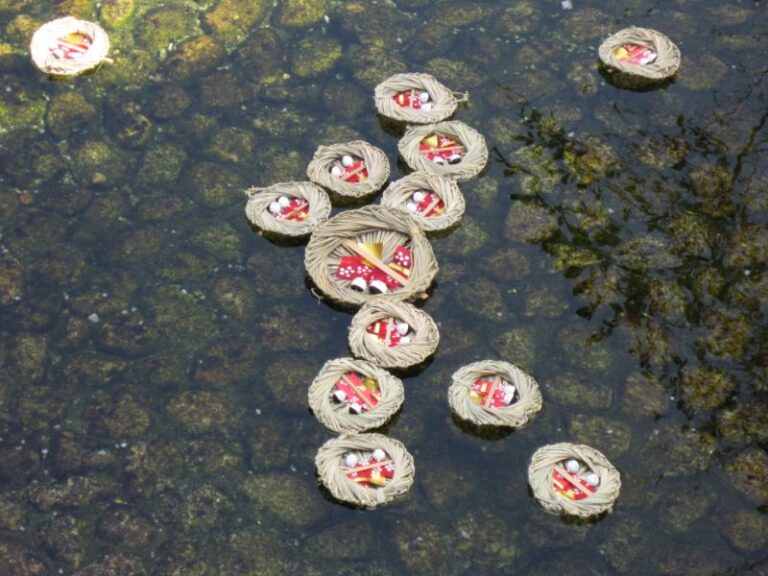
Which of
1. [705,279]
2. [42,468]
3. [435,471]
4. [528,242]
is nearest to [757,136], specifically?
[705,279]

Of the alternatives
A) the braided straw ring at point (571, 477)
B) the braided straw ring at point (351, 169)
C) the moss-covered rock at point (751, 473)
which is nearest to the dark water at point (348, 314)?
the moss-covered rock at point (751, 473)

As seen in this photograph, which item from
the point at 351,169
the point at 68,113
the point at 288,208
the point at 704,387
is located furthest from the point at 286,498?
the point at 68,113

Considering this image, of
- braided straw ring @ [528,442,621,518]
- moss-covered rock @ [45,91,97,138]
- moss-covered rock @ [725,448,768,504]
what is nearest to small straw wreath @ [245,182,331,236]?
moss-covered rock @ [45,91,97,138]

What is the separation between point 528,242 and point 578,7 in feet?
9.07

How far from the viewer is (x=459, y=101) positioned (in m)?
7.85

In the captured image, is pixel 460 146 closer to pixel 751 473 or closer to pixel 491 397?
pixel 491 397

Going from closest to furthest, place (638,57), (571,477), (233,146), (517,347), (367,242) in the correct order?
(571,477) < (517,347) < (367,242) < (233,146) < (638,57)

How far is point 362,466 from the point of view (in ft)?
19.3

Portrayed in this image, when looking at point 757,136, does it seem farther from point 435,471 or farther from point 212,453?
point 212,453

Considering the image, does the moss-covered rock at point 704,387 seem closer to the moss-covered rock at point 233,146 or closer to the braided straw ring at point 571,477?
the braided straw ring at point 571,477

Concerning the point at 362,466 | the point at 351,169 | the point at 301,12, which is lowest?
the point at 362,466

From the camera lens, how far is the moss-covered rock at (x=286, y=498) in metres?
5.89

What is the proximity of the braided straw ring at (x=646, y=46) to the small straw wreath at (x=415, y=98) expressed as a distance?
1247 millimetres

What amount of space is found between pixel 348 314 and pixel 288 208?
0.98m
